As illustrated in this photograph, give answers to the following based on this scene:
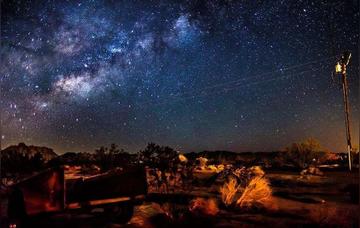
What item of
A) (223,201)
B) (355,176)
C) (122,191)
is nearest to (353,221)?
(223,201)

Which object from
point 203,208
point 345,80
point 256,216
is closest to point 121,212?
point 203,208

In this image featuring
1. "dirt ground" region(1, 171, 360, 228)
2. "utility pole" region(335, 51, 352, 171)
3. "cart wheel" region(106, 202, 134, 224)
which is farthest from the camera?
"utility pole" region(335, 51, 352, 171)

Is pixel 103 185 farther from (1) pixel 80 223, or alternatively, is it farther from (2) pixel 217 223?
(2) pixel 217 223

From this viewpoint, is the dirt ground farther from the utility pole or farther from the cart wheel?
the utility pole

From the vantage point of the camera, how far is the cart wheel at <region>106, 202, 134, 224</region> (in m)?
10.3

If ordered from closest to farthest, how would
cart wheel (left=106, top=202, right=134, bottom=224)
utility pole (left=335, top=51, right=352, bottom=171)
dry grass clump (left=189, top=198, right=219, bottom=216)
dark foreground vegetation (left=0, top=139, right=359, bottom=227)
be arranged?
dark foreground vegetation (left=0, top=139, right=359, bottom=227), cart wheel (left=106, top=202, right=134, bottom=224), dry grass clump (left=189, top=198, right=219, bottom=216), utility pole (left=335, top=51, right=352, bottom=171)

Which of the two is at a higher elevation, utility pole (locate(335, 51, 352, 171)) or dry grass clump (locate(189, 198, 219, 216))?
utility pole (locate(335, 51, 352, 171))

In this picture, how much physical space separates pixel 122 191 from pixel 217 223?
2733mm

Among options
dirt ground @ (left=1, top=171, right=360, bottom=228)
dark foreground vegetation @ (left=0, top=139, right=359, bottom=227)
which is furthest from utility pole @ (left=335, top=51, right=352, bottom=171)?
dirt ground @ (left=1, top=171, right=360, bottom=228)

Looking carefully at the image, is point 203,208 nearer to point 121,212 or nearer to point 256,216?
point 256,216

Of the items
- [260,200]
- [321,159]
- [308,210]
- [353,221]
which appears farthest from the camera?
[321,159]

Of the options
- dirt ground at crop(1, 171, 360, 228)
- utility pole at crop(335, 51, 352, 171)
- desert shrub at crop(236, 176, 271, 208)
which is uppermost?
utility pole at crop(335, 51, 352, 171)

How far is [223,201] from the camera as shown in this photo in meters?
12.7

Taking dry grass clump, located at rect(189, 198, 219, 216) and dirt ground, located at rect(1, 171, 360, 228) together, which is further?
dry grass clump, located at rect(189, 198, 219, 216)
